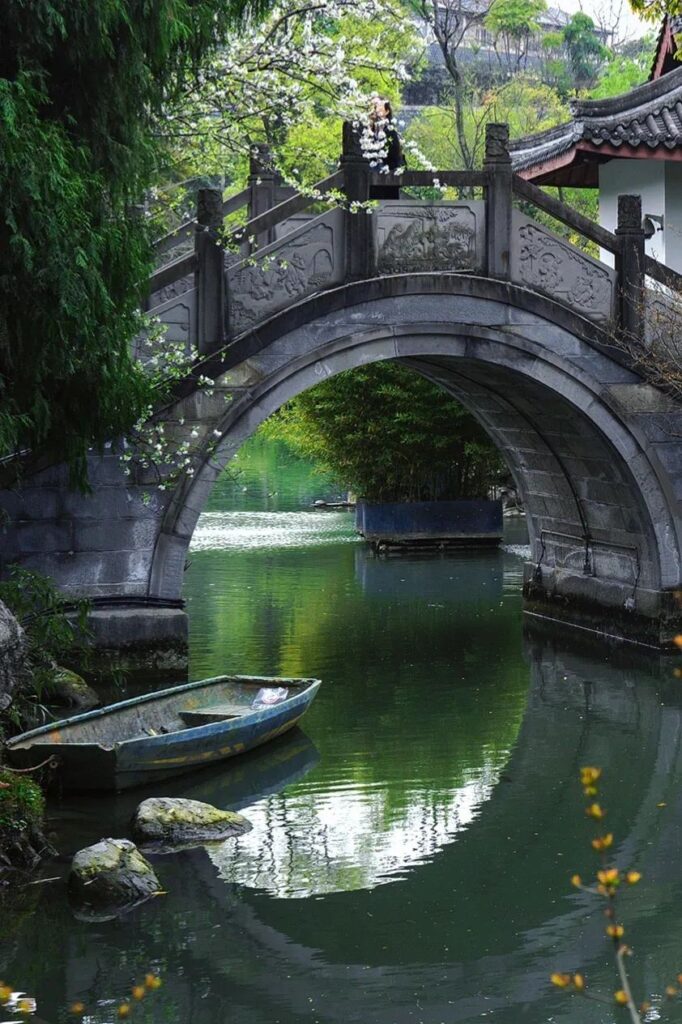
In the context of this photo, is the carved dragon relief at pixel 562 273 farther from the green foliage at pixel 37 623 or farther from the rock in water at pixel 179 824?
the rock in water at pixel 179 824

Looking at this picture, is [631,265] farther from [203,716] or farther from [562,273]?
[203,716]

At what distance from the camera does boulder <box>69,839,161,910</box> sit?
8.89 m

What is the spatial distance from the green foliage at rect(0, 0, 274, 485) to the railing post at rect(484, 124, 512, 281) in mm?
3893

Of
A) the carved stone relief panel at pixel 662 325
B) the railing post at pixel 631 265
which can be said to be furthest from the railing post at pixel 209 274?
the carved stone relief panel at pixel 662 325

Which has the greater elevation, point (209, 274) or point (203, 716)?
point (209, 274)

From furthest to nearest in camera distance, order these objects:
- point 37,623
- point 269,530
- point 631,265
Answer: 1. point 269,530
2. point 631,265
3. point 37,623

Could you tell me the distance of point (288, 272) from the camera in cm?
1443

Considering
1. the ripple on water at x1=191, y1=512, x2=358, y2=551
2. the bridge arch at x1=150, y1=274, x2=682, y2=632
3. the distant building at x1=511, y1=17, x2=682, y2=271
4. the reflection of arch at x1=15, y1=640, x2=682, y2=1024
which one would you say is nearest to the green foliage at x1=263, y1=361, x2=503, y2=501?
the ripple on water at x1=191, y1=512, x2=358, y2=551

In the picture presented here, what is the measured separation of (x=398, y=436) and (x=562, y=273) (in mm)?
9880

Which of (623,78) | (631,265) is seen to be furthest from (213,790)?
(623,78)

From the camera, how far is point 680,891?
941 cm

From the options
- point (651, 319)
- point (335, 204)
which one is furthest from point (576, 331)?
point (335, 204)

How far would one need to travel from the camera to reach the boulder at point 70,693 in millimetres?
13047

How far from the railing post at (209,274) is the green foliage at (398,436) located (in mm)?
10549
